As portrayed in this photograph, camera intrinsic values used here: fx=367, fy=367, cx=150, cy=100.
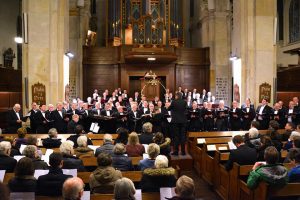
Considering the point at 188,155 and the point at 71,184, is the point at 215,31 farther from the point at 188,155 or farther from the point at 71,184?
the point at 71,184

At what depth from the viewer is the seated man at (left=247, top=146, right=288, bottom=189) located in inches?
176

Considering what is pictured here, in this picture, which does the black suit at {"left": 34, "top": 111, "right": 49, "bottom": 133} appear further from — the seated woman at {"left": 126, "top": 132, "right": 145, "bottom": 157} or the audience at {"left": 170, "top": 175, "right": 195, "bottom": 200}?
the audience at {"left": 170, "top": 175, "right": 195, "bottom": 200}

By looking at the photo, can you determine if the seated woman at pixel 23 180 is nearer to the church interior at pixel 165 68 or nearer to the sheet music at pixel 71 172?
the sheet music at pixel 71 172

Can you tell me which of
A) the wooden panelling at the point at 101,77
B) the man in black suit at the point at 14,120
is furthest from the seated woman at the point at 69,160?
the wooden panelling at the point at 101,77

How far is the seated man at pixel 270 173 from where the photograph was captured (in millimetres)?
4469

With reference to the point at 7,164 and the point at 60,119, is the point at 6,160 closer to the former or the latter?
the point at 7,164

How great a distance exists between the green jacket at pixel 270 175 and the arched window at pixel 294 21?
58.1 feet

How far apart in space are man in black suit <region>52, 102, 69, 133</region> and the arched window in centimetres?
1487

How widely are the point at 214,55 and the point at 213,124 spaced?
6842mm

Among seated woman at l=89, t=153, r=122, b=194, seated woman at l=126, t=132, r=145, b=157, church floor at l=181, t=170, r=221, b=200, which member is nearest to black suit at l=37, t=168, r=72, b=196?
seated woman at l=89, t=153, r=122, b=194

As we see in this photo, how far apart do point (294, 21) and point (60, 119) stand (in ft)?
52.1

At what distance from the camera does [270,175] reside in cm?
451

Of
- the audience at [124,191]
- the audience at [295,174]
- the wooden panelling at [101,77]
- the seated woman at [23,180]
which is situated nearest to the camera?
the audience at [124,191]

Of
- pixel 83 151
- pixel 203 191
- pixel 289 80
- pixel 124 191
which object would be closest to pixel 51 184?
pixel 124 191
